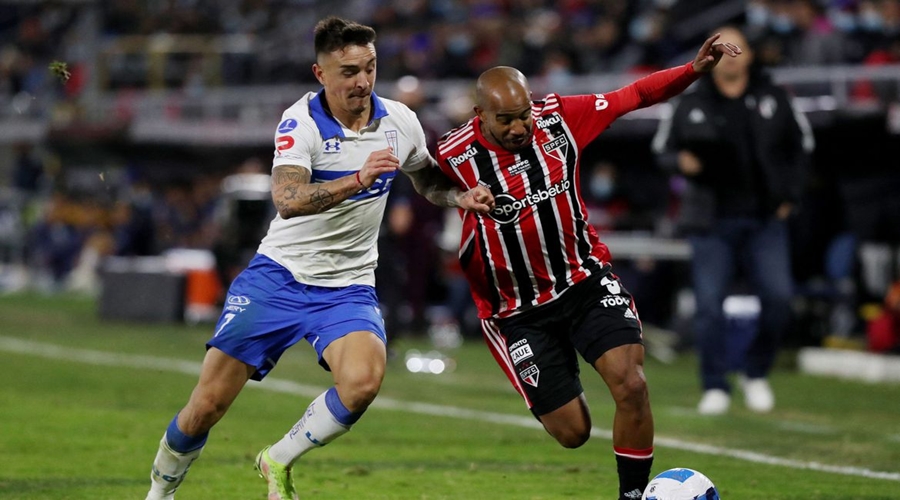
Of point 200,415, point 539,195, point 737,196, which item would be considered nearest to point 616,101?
point 539,195

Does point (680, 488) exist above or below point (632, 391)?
below

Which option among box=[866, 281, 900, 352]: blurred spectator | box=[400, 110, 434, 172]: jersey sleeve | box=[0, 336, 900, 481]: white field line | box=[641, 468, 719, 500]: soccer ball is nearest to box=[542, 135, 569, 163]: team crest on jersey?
box=[400, 110, 434, 172]: jersey sleeve

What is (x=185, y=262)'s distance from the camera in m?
20.0

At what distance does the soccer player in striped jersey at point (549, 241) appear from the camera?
652cm

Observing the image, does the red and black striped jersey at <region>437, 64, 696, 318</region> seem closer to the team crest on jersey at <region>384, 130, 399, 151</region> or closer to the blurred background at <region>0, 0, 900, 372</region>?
the team crest on jersey at <region>384, 130, 399, 151</region>

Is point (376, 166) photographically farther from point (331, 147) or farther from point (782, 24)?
point (782, 24)

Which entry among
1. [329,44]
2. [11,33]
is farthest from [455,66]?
[11,33]

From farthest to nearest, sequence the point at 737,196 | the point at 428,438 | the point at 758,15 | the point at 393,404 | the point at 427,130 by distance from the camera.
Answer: the point at 758,15 → the point at 427,130 → the point at 393,404 → the point at 737,196 → the point at 428,438

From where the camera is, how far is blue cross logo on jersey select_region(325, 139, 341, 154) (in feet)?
20.5

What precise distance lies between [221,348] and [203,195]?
62.7ft

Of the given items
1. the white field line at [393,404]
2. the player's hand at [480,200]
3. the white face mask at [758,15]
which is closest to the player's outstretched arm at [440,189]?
the player's hand at [480,200]

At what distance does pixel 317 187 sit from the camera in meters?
5.92

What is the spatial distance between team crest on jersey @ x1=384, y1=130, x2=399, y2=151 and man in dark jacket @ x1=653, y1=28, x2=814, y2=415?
4.15m

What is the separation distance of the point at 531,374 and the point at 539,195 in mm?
800
